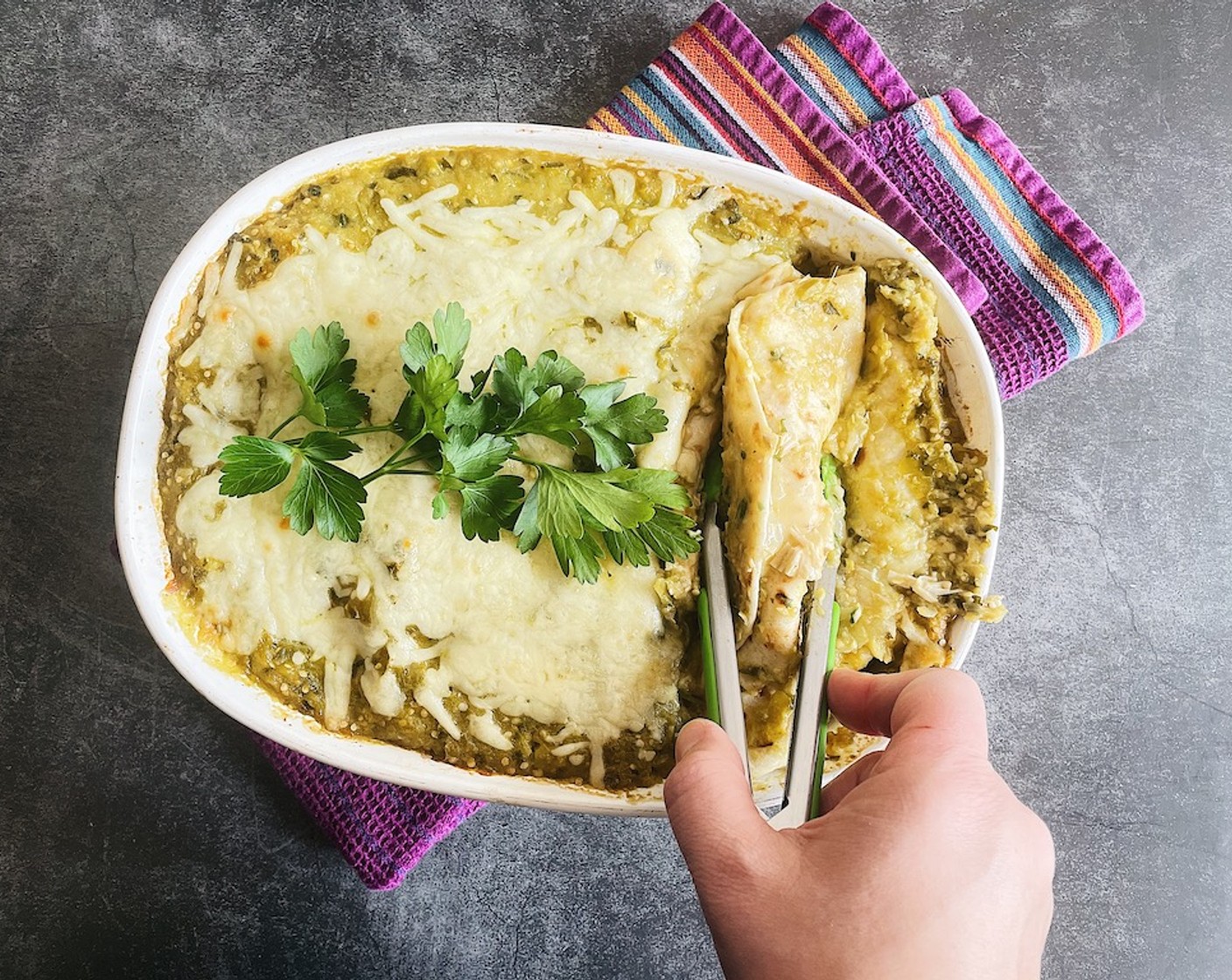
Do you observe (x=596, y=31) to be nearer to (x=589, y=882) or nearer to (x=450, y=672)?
(x=450, y=672)

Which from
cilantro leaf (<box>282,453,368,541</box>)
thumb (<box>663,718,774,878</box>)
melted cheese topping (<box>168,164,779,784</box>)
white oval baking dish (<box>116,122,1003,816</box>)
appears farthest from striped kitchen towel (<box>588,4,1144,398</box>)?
thumb (<box>663,718,774,878</box>)

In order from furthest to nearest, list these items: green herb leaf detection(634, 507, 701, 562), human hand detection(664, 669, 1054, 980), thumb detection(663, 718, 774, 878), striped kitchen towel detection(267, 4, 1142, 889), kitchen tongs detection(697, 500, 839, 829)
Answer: striped kitchen towel detection(267, 4, 1142, 889)
green herb leaf detection(634, 507, 701, 562)
kitchen tongs detection(697, 500, 839, 829)
thumb detection(663, 718, 774, 878)
human hand detection(664, 669, 1054, 980)

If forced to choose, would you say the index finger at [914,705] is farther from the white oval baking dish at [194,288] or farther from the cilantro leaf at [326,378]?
the cilantro leaf at [326,378]

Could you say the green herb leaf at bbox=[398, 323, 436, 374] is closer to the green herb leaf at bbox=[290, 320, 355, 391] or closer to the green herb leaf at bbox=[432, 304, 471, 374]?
the green herb leaf at bbox=[432, 304, 471, 374]

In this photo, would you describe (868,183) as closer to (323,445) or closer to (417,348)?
(417,348)

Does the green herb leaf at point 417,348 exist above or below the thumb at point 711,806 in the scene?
above

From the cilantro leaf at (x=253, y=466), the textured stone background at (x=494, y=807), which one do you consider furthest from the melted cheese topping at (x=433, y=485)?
the textured stone background at (x=494, y=807)
